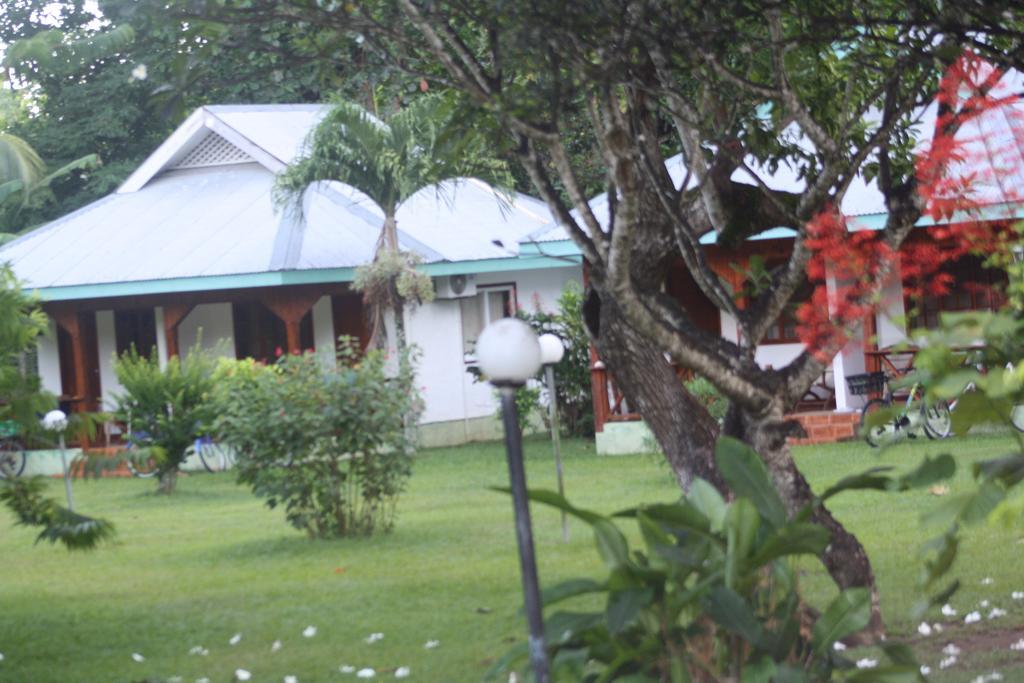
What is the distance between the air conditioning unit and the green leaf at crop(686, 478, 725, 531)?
1831cm

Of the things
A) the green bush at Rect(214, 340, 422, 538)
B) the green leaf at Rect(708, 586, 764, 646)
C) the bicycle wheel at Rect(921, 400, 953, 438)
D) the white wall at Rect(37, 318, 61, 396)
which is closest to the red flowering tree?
the green leaf at Rect(708, 586, 764, 646)

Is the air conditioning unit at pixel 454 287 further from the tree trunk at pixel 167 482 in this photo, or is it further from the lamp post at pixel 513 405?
the lamp post at pixel 513 405

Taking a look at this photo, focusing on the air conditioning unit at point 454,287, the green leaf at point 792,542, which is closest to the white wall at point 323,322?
the air conditioning unit at point 454,287

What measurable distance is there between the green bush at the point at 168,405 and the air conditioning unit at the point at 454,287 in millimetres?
5771

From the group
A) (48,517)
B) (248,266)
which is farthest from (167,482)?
(48,517)

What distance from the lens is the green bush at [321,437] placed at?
11.8 m

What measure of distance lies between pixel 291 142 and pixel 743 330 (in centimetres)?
1878

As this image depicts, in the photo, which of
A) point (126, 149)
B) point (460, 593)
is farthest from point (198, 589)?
point (126, 149)

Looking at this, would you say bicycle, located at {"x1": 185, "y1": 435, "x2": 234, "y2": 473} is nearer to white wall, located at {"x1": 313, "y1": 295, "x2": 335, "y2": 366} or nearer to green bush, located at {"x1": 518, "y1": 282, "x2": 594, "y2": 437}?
white wall, located at {"x1": 313, "y1": 295, "x2": 335, "y2": 366}

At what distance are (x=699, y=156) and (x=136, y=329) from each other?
19.0 m

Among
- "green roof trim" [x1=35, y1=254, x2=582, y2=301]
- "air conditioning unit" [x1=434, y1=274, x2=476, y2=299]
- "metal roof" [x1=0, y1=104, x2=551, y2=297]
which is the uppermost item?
"metal roof" [x1=0, y1=104, x2=551, y2=297]

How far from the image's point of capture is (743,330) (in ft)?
22.2

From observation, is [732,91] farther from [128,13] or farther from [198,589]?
[198,589]

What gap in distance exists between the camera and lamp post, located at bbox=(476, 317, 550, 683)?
13.7 feet
